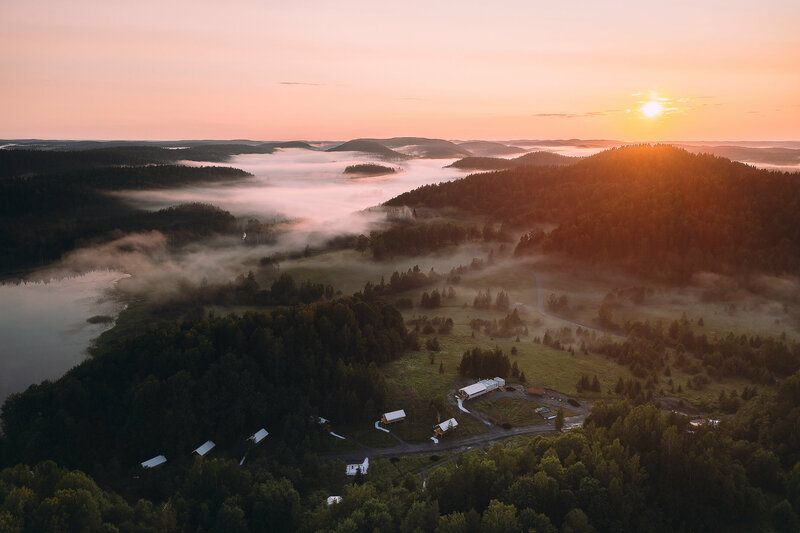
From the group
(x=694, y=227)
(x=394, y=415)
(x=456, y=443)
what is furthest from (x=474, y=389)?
(x=694, y=227)

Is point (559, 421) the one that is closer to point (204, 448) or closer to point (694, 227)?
point (204, 448)

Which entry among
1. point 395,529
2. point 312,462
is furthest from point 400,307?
point 395,529

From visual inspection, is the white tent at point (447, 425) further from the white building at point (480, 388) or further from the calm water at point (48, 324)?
the calm water at point (48, 324)

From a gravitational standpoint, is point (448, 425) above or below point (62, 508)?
below

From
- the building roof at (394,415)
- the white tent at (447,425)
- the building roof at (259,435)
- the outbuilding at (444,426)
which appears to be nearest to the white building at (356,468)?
the building roof at (394,415)

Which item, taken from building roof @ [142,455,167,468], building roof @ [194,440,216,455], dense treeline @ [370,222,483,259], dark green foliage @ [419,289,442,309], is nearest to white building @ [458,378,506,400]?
building roof @ [194,440,216,455]

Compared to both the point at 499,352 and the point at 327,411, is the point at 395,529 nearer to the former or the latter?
the point at 327,411
